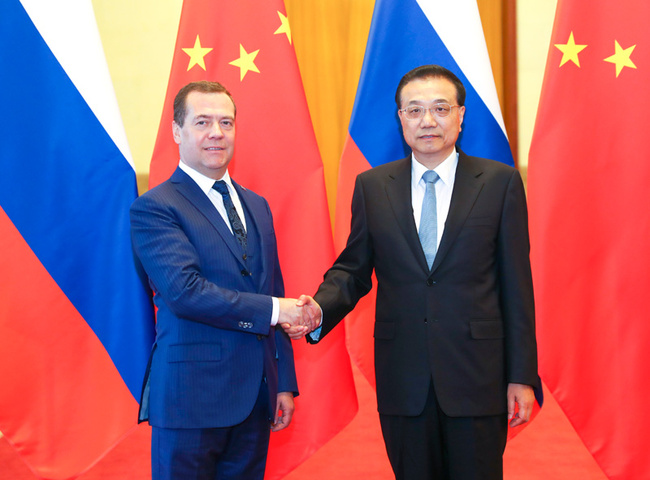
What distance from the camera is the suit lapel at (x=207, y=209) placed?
1.74 m

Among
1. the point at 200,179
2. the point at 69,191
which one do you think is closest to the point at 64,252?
the point at 69,191

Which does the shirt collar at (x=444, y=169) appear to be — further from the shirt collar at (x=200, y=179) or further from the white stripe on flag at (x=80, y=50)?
the white stripe on flag at (x=80, y=50)

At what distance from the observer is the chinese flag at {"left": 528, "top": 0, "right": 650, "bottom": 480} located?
2170mm

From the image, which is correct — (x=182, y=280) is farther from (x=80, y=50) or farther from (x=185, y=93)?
(x=80, y=50)

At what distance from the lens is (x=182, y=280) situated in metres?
1.63

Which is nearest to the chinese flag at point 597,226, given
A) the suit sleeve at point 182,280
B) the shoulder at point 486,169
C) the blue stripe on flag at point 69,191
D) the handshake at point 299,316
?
the shoulder at point 486,169

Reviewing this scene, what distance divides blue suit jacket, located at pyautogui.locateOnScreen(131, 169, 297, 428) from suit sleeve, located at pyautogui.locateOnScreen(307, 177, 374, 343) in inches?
8.6

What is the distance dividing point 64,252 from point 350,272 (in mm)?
991

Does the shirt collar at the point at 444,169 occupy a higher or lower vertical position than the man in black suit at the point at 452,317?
higher

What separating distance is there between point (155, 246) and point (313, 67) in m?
2.30

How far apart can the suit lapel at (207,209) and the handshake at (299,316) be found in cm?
18

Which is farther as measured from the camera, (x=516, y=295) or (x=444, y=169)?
(x=444, y=169)

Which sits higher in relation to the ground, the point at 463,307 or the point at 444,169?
the point at 444,169

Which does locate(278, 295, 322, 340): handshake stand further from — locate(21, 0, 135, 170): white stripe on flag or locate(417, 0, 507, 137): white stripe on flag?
locate(417, 0, 507, 137): white stripe on flag
